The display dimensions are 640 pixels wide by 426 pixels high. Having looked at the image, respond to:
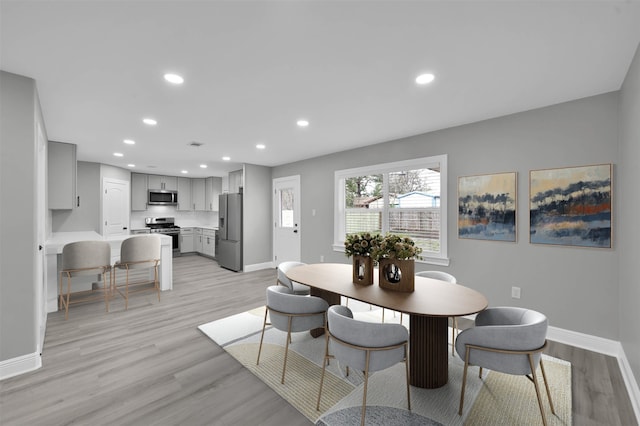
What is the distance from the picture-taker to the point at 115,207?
6402 millimetres

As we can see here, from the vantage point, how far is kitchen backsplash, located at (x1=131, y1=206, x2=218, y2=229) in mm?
7660

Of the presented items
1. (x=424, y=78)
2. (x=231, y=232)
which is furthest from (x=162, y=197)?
(x=424, y=78)

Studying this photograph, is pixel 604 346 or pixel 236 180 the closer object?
pixel 604 346

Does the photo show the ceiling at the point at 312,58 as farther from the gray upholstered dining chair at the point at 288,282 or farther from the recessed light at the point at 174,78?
the gray upholstered dining chair at the point at 288,282

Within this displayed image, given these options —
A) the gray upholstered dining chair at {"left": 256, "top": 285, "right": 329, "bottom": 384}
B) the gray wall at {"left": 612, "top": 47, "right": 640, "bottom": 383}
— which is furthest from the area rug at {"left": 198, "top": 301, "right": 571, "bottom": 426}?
the gray wall at {"left": 612, "top": 47, "right": 640, "bottom": 383}

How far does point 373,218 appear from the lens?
4527 millimetres

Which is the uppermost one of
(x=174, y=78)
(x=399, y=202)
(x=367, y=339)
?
(x=174, y=78)

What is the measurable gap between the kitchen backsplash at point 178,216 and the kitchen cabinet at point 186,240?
1.07 ft

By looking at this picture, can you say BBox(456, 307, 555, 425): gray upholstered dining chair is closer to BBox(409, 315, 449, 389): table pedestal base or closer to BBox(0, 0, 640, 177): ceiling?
BBox(409, 315, 449, 389): table pedestal base

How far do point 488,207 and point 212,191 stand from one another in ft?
23.5

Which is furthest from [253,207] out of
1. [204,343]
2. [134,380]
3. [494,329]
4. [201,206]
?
[494,329]

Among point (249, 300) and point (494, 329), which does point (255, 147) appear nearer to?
point (249, 300)

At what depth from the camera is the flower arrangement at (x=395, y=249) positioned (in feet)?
7.12

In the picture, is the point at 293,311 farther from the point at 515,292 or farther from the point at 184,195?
the point at 184,195
